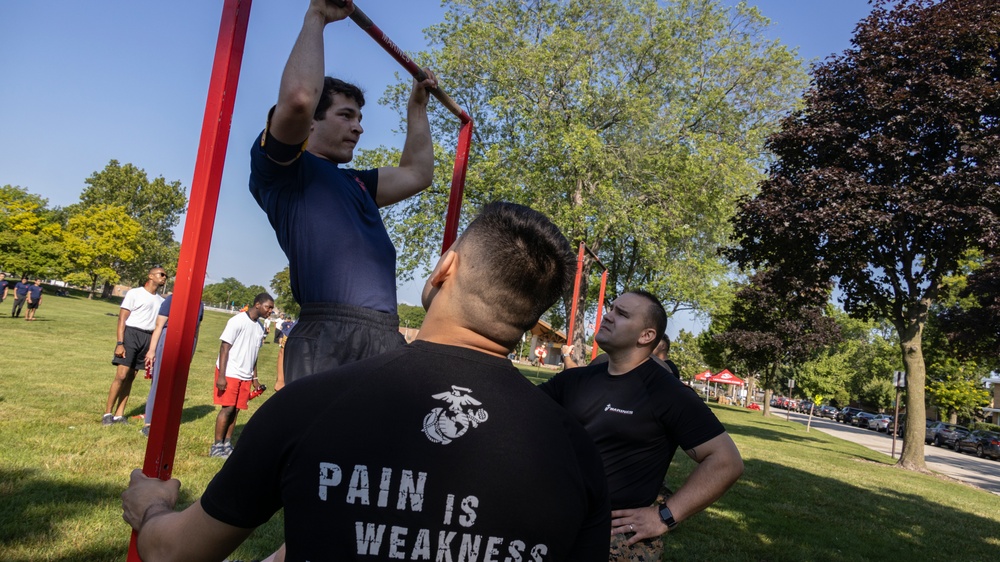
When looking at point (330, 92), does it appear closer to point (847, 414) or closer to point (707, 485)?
point (707, 485)

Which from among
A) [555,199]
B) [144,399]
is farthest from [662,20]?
[144,399]

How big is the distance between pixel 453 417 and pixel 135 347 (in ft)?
29.8

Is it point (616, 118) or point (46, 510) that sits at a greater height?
point (616, 118)

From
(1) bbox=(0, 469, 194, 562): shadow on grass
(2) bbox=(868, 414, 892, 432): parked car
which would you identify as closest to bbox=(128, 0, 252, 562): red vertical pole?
(1) bbox=(0, 469, 194, 562): shadow on grass

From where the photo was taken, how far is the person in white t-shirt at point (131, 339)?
8977 mm

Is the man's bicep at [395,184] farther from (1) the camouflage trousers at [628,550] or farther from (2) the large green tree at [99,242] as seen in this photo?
(2) the large green tree at [99,242]

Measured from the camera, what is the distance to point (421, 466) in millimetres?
1375

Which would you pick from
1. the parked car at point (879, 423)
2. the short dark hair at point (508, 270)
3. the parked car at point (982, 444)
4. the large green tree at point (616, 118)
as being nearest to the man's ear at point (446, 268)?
the short dark hair at point (508, 270)

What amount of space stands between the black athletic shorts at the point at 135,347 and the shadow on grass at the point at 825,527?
7.09 metres

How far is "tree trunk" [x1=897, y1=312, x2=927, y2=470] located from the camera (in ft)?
54.0

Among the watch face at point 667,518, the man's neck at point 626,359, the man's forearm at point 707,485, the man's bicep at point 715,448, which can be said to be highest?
the man's neck at point 626,359

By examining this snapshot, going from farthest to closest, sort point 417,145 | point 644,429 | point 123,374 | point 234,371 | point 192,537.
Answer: point 123,374 < point 234,371 < point 644,429 < point 417,145 < point 192,537

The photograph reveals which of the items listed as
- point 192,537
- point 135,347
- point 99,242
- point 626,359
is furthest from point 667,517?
point 99,242

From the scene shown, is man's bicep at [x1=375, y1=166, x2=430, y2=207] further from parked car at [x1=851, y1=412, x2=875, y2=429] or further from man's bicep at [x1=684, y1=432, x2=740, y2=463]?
parked car at [x1=851, y1=412, x2=875, y2=429]
